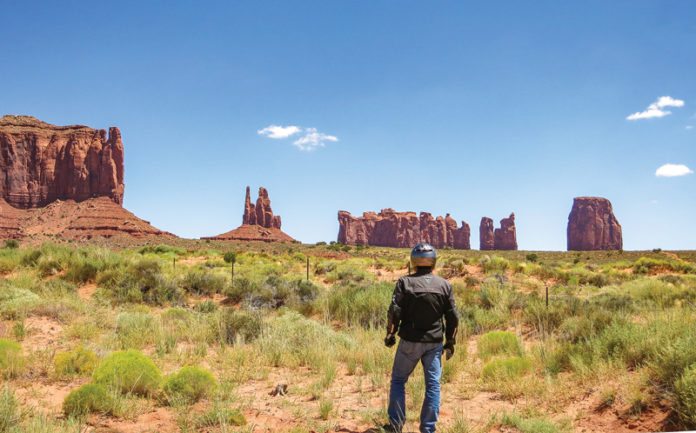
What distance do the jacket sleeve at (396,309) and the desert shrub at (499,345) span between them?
4.32 meters

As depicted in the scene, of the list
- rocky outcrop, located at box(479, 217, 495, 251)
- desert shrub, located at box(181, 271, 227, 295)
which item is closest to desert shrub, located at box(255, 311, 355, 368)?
desert shrub, located at box(181, 271, 227, 295)

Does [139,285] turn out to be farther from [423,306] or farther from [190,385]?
[423,306]

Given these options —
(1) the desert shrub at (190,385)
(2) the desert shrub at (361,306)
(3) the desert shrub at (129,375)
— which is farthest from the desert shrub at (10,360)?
(2) the desert shrub at (361,306)

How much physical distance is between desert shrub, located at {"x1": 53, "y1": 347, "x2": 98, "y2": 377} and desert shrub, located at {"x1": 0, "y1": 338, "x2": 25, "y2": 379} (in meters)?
0.47

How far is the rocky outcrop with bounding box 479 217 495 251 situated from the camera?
166500 millimetres

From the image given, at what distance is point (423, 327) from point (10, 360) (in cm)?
636

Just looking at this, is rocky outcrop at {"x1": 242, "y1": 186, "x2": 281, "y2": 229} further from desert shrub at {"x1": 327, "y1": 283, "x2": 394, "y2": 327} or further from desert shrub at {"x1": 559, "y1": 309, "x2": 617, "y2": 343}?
desert shrub at {"x1": 559, "y1": 309, "x2": 617, "y2": 343}

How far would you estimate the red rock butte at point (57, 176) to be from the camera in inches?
3944

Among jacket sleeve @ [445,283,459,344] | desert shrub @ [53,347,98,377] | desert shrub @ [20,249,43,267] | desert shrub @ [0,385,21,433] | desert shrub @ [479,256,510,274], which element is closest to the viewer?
desert shrub @ [0,385,21,433]

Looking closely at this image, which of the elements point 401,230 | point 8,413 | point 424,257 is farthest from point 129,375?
point 401,230

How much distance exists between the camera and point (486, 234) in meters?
167

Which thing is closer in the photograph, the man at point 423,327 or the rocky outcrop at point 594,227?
the man at point 423,327

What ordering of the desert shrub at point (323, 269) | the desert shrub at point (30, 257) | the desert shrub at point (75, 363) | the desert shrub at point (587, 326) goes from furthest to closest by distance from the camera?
the desert shrub at point (323, 269) < the desert shrub at point (30, 257) < the desert shrub at point (587, 326) < the desert shrub at point (75, 363)

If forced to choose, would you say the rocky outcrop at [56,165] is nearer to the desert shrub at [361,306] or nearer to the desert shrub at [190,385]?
the desert shrub at [361,306]
